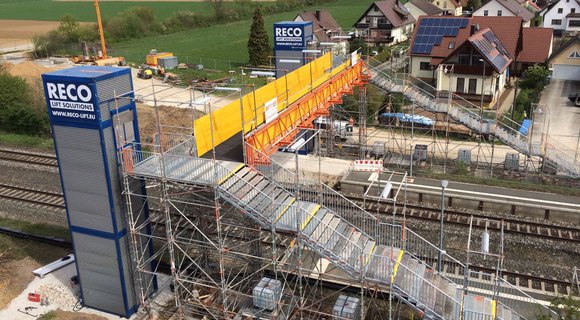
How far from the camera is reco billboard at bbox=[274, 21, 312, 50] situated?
32.7m

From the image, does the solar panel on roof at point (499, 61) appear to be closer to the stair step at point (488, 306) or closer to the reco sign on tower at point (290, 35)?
the reco sign on tower at point (290, 35)

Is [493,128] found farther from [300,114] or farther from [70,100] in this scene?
[70,100]

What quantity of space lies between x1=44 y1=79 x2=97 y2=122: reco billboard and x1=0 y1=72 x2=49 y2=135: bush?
24050 millimetres

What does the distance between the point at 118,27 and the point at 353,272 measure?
86.9 metres

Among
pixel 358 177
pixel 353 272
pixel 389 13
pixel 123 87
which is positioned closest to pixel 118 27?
pixel 389 13

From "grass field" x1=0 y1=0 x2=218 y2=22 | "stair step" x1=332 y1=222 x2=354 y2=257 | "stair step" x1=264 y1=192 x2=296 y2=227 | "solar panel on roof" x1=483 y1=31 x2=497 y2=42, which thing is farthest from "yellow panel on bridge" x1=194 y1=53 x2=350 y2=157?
"grass field" x1=0 y1=0 x2=218 y2=22

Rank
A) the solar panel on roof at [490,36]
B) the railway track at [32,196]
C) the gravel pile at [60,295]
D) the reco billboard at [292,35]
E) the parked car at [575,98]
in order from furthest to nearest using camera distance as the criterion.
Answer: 1. the solar panel on roof at [490,36]
2. the parked car at [575,98]
3. the reco billboard at [292,35]
4. the railway track at [32,196]
5. the gravel pile at [60,295]

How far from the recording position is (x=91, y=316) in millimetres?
18625

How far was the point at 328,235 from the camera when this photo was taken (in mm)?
17000

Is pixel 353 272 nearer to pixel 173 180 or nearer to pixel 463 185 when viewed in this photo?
pixel 173 180

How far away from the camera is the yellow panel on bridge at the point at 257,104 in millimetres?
18156

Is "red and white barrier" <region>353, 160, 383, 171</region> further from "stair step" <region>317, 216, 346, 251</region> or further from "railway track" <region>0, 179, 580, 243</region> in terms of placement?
"stair step" <region>317, 216, 346, 251</region>

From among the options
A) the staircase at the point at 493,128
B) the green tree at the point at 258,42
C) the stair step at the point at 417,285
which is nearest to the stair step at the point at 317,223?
the stair step at the point at 417,285

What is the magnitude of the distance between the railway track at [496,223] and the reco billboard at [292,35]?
12261 mm
